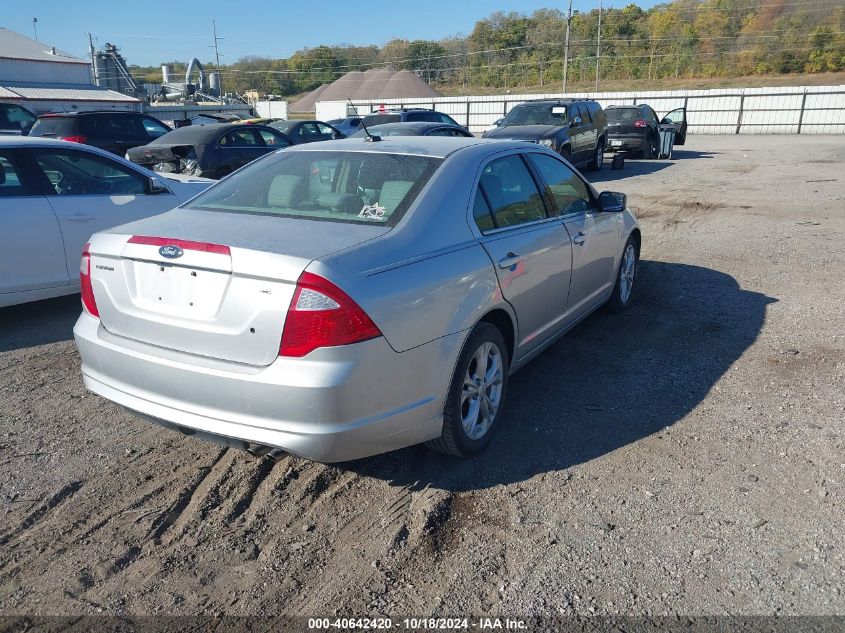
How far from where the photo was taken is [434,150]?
4.11 m

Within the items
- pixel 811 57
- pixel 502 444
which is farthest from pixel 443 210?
pixel 811 57

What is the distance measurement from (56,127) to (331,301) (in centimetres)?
1391

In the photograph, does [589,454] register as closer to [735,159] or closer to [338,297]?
[338,297]

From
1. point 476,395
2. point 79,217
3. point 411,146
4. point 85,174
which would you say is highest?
point 411,146

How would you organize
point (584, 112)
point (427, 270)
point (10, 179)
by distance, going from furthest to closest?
point (584, 112)
point (10, 179)
point (427, 270)

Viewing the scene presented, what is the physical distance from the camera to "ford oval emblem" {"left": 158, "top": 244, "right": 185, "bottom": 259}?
3.14 meters

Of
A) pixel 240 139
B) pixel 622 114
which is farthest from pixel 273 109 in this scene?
pixel 240 139

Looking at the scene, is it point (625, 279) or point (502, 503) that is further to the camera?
point (625, 279)

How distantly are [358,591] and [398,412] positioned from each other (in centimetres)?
77

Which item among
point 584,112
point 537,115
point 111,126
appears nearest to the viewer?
point 111,126

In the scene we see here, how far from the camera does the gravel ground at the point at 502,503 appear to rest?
110 inches

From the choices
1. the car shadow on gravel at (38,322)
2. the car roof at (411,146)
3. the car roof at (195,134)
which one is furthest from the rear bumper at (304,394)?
the car roof at (195,134)

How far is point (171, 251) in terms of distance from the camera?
316cm

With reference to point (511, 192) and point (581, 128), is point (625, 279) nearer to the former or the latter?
point (511, 192)
